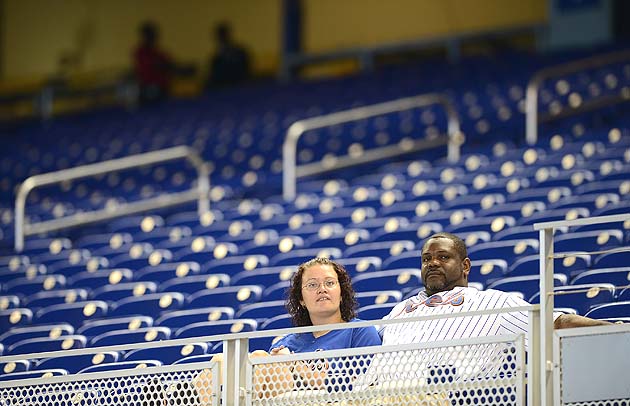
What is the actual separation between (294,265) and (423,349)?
2.97m

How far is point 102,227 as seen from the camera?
32.4 feet

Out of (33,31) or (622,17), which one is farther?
(33,31)

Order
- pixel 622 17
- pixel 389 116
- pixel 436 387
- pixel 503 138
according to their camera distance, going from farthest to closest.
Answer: pixel 622 17
pixel 389 116
pixel 503 138
pixel 436 387

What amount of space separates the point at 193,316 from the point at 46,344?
73 centimetres

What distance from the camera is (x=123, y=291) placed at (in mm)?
7449

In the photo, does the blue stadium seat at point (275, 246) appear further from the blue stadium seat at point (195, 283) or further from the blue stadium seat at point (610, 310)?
the blue stadium seat at point (610, 310)

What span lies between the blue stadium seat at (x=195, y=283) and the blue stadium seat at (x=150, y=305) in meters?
0.29

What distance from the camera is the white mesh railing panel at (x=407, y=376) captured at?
170 inches

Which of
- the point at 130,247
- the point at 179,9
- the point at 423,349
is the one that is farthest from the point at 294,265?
the point at 179,9

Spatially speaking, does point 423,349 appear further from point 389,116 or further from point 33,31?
point 33,31

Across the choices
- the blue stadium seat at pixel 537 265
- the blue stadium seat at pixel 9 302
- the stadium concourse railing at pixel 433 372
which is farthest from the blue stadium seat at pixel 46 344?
the blue stadium seat at pixel 537 265

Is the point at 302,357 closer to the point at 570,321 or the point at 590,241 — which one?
the point at 570,321

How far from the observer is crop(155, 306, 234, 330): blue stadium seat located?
6348 millimetres

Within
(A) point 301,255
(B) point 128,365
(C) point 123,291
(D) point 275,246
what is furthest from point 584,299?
(C) point 123,291
